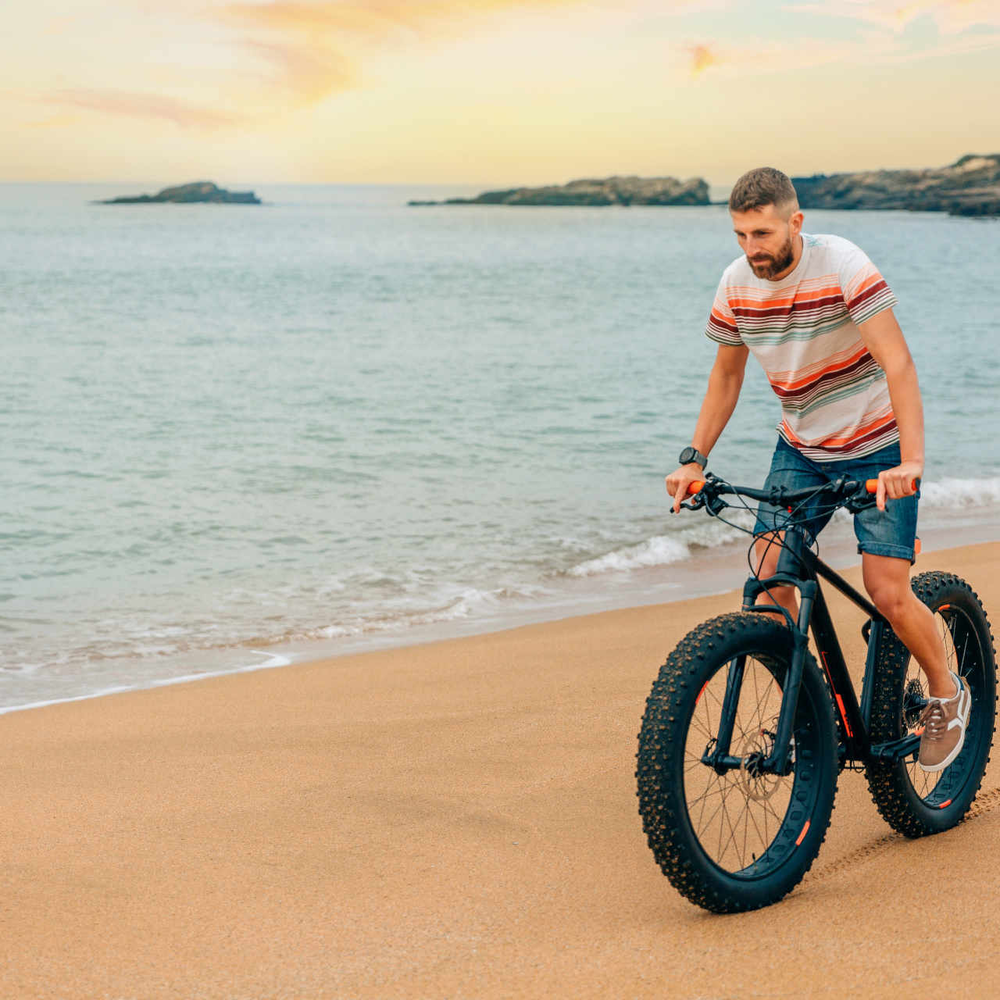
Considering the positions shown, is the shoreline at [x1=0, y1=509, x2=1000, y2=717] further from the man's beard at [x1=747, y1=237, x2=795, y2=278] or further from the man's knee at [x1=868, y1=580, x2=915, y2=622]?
the man's beard at [x1=747, y1=237, x2=795, y2=278]

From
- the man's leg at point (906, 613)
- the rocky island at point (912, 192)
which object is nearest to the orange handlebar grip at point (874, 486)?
the man's leg at point (906, 613)

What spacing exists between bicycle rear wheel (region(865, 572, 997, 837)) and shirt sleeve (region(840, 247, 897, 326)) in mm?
981

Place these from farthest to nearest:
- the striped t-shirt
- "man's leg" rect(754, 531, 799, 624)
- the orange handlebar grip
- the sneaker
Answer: the sneaker
"man's leg" rect(754, 531, 799, 624)
the striped t-shirt
the orange handlebar grip

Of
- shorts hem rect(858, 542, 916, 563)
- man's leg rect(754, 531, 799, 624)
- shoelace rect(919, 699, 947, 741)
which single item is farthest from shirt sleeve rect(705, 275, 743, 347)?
shoelace rect(919, 699, 947, 741)

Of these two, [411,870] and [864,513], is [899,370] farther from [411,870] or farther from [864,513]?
[411,870]

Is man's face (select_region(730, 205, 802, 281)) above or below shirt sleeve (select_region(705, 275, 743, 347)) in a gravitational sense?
above

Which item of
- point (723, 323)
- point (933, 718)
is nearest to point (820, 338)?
point (723, 323)

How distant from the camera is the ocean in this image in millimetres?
8016

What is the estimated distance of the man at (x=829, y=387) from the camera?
10.2ft

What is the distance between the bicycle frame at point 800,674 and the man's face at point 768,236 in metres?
0.75

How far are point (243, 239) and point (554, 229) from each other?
4260 centimetres

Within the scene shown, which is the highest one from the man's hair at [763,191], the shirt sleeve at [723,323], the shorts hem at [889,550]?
the man's hair at [763,191]

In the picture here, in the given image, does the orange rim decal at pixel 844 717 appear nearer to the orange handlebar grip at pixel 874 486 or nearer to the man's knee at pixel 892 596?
the man's knee at pixel 892 596

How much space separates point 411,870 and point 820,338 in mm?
2046
